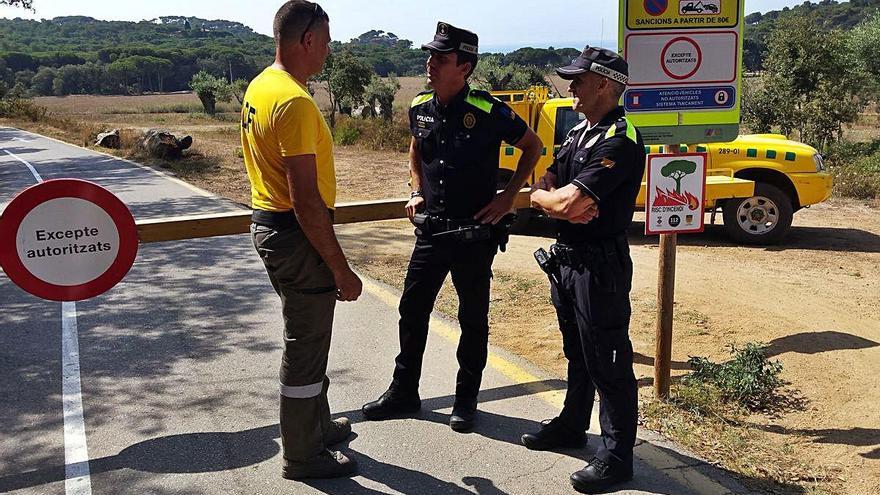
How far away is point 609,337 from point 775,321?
3.19m

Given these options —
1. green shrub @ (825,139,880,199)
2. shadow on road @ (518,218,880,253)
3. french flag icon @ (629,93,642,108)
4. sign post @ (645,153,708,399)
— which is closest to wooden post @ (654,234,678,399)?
sign post @ (645,153,708,399)

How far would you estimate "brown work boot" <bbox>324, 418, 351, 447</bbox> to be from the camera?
3.93 m

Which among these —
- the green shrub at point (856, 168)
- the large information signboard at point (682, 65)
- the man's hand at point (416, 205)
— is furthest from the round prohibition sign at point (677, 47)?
the green shrub at point (856, 168)

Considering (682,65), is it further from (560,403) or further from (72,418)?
(72,418)

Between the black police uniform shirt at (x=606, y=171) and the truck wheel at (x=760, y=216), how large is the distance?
723 cm

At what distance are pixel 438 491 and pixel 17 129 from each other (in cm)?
3749

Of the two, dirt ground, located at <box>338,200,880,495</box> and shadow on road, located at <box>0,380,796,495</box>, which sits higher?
dirt ground, located at <box>338,200,880,495</box>

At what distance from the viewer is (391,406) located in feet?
14.1

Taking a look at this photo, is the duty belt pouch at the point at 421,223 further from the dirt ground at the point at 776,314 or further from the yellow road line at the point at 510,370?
the dirt ground at the point at 776,314

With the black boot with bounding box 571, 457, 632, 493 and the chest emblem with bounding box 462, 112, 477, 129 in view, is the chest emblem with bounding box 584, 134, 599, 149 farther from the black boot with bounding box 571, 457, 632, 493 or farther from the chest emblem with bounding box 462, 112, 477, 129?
the black boot with bounding box 571, 457, 632, 493

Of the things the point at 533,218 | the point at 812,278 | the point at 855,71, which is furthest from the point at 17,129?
the point at 812,278

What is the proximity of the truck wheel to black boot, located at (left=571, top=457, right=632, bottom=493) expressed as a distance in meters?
7.34

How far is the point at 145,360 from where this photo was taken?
520 centimetres

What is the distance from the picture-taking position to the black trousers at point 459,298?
160 inches
